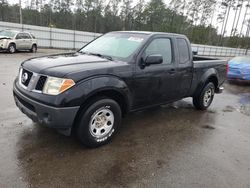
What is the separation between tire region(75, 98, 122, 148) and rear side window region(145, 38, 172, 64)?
4.12 feet

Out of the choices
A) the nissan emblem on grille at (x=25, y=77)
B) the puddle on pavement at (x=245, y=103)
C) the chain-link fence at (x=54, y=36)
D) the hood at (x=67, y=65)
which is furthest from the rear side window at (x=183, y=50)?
the chain-link fence at (x=54, y=36)

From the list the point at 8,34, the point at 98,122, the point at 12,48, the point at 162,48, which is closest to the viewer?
the point at 98,122

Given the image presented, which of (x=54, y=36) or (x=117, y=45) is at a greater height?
(x=117, y=45)

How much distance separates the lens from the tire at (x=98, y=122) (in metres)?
3.54

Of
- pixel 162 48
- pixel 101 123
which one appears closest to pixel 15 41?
pixel 162 48

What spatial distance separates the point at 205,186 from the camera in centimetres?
308

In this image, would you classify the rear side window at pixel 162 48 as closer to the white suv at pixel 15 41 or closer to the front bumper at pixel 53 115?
the front bumper at pixel 53 115

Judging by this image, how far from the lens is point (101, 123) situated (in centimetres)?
388

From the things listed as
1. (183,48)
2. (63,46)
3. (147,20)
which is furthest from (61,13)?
(183,48)

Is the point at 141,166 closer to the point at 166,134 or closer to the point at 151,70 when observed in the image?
the point at 166,134

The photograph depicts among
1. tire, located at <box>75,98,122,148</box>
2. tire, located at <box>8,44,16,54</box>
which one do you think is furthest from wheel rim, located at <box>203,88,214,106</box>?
tire, located at <box>8,44,16,54</box>

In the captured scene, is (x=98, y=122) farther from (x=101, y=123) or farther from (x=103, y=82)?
(x=103, y=82)

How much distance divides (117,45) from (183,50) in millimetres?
1638

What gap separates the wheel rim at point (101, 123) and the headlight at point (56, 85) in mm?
651
